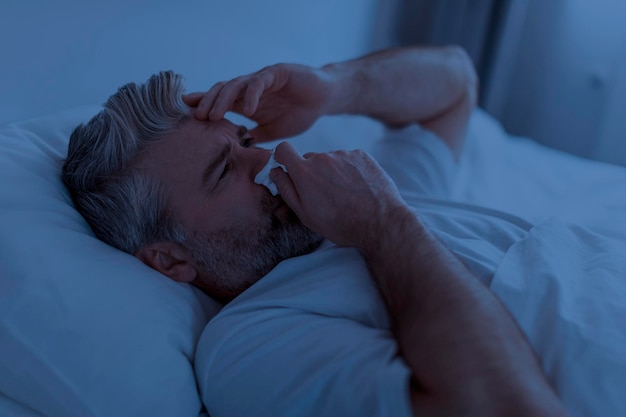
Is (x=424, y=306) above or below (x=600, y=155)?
above

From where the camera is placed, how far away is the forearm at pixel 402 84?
1.59m

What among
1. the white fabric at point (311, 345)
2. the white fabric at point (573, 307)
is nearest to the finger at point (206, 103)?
the white fabric at point (311, 345)

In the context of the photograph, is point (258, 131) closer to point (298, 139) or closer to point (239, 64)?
point (298, 139)

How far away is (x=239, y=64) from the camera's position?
160 centimetres

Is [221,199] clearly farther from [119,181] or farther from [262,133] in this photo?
[262,133]

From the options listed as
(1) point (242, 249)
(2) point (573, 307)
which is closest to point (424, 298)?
(2) point (573, 307)

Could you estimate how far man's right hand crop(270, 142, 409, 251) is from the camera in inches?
39.1

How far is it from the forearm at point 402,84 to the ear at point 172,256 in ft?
2.08

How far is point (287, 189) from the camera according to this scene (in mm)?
1050

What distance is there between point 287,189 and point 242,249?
0.44 feet

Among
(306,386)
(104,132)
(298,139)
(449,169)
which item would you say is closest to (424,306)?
(306,386)

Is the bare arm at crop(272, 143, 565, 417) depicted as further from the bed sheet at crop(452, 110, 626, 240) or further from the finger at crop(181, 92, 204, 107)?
the bed sheet at crop(452, 110, 626, 240)

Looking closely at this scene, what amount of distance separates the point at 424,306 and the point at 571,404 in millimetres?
237

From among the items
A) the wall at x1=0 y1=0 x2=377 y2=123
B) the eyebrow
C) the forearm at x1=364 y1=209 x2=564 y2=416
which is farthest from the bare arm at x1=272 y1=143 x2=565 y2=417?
the wall at x1=0 y1=0 x2=377 y2=123
